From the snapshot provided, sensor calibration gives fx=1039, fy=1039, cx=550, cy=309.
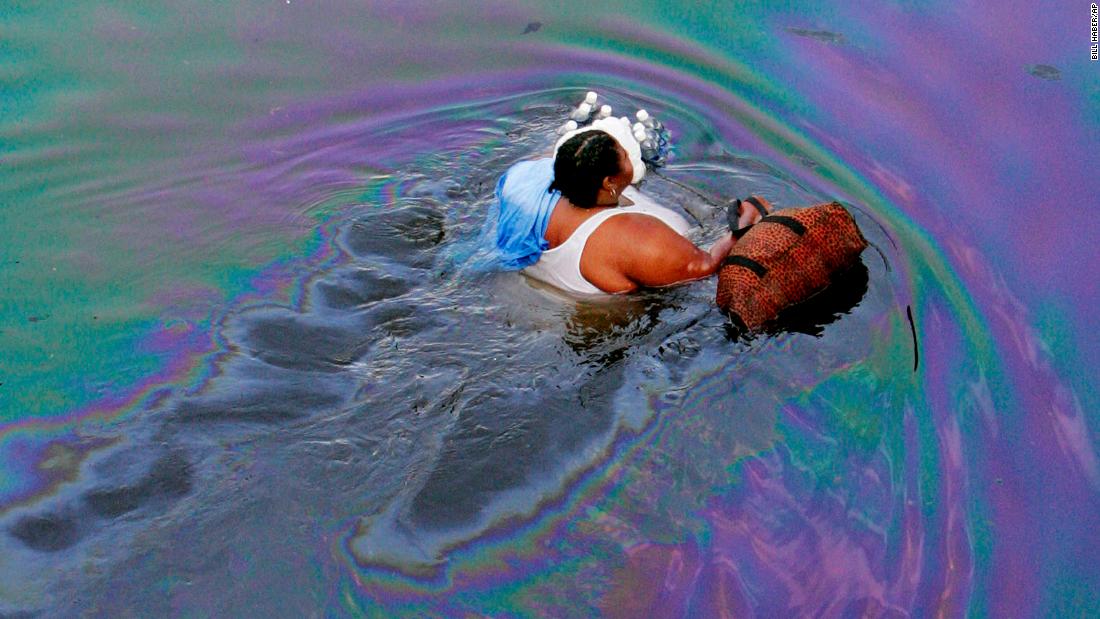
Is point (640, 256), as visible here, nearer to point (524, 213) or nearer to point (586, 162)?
point (586, 162)

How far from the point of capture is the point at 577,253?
4527mm

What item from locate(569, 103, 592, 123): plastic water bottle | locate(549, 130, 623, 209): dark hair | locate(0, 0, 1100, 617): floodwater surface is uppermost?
locate(549, 130, 623, 209): dark hair

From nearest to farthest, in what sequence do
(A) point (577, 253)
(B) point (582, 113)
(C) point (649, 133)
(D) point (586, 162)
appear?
(D) point (586, 162)
(A) point (577, 253)
(C) point (649, 133)
(B) point (582, 113)

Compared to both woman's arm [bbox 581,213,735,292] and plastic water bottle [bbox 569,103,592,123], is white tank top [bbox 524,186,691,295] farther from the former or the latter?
plastic water bottle [bbox 569,103,592,123]

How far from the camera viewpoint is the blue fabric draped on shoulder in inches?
181

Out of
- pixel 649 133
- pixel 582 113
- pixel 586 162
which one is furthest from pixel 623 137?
pixel 582 113

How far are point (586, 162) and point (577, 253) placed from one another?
41 cm

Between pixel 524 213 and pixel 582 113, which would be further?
pixel 582 113

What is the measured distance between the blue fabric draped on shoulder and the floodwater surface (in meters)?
0.18

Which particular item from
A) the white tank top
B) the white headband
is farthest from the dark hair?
the white tank top

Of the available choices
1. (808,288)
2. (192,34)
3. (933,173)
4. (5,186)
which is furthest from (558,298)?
(192,34)

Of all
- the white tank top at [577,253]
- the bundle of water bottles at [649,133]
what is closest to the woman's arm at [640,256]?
the white tank top at [577,253]

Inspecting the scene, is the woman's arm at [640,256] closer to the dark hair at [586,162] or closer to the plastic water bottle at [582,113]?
the dark hair at [586,162]

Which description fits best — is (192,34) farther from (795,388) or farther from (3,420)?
(795,388)
